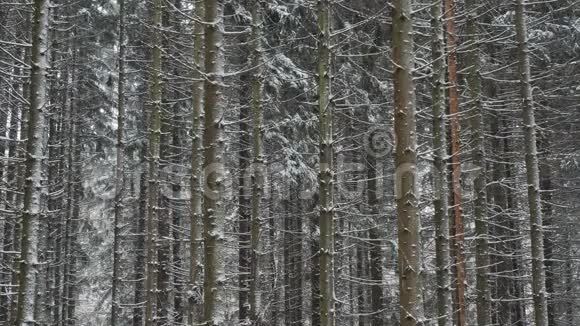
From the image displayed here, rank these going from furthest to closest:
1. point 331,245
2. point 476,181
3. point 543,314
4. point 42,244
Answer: point 42,244
point 476,181
point 543,314
point 331,245

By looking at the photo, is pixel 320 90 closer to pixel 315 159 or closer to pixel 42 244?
pixel 315 159

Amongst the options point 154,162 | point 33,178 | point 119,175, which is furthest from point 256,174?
point 119,175

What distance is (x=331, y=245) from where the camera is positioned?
8.60 m

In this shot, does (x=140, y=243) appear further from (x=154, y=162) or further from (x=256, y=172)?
(x=256, y=172)

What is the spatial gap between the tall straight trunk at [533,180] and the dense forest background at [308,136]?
0.03 meters

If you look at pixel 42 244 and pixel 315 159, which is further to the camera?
pixel 42 244

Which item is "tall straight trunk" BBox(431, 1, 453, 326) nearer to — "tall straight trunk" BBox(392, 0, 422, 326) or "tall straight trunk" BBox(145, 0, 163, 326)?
"tall straight trunk" BBox(392, 0, 422, 326)

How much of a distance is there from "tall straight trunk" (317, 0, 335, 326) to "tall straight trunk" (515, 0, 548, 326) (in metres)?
3.48

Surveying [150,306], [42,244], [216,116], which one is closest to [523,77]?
[216,116]

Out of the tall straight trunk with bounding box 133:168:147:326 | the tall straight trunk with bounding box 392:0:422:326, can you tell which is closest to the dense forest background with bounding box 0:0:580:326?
the tall straight trunk with bounding box 392:0:422:326

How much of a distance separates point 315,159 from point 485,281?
20.7ft

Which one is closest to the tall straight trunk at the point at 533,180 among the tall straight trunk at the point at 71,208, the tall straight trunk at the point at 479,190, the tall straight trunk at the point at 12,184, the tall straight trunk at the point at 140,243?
the tall straight trunk at the point at 479,190

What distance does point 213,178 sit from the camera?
640 cm

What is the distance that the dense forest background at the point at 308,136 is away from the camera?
6.67 metres
